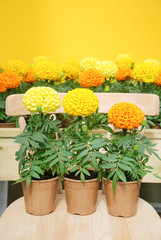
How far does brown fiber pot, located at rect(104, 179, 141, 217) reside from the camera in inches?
29.0

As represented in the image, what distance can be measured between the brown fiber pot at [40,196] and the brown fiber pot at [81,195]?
41 millimetres

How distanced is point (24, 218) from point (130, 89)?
2.72 ft

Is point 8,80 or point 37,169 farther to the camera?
point 8,80

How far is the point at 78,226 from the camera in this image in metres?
0.73

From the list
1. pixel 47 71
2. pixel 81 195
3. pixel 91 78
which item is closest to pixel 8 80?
pixel 47 71

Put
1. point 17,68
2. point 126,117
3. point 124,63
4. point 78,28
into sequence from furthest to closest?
1. point 78,28
2. point 124,63
3. point 17,68
4. point 126,117

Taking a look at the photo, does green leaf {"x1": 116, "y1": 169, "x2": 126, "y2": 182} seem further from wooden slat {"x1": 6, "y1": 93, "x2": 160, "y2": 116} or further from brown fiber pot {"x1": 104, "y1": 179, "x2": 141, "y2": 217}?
wooden slat {"x1": 6, "y1": 93, "x2": 160, "y2": 116}

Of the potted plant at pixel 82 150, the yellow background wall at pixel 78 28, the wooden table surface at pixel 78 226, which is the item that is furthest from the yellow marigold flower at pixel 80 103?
the yellow background wall at pixel 78 28

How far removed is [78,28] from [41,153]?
231 centimetres

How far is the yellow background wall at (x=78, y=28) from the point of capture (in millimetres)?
2812

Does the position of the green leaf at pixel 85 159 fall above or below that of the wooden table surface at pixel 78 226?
A: above

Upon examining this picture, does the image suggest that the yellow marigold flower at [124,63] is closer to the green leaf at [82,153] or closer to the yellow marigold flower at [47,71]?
the yellow marigold flower at [47,71]

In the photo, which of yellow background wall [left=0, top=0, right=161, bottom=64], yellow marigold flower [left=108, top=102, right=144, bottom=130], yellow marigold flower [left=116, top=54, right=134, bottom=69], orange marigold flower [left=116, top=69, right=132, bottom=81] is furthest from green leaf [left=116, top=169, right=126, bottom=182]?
yellow background wall [left=0, top=0, right=161, bottom=64]

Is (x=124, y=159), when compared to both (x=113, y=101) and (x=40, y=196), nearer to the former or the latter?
(x=40, y=196)
